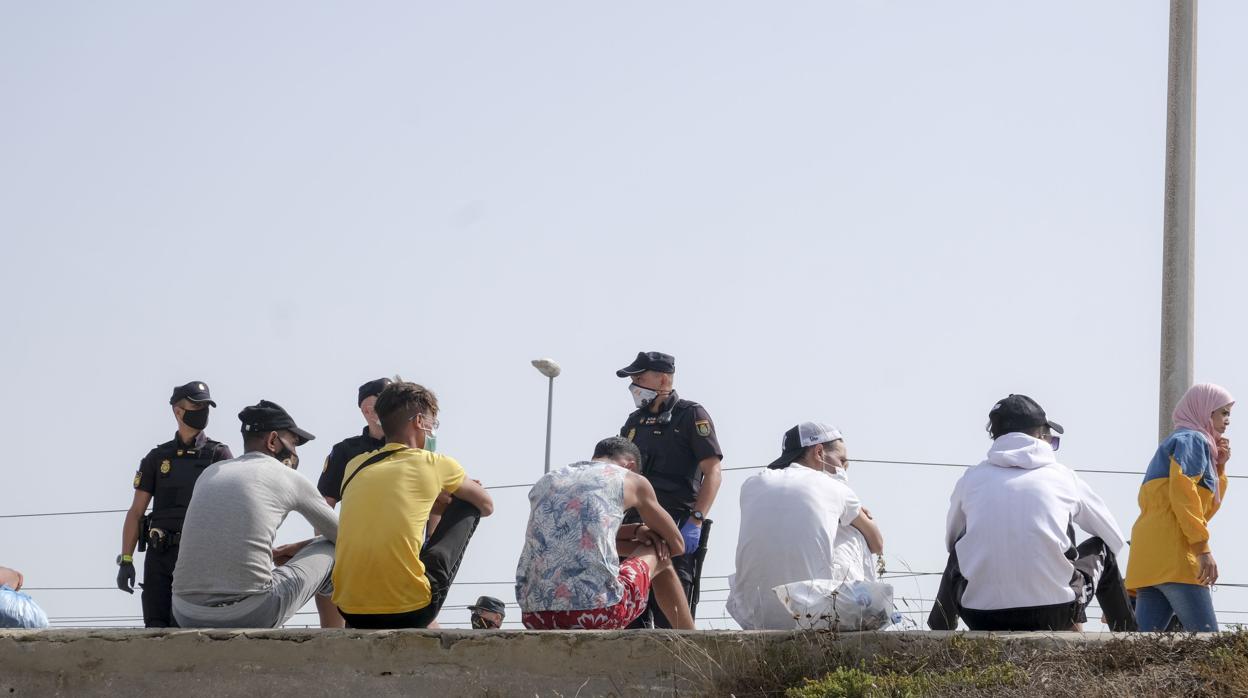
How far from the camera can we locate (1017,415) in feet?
22.2

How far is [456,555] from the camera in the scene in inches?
259

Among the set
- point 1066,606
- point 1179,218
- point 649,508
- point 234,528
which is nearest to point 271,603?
point 234,528

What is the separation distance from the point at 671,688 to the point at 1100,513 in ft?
7.01

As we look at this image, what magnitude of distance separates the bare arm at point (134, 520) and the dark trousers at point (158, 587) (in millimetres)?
424

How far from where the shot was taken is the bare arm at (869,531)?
7.14 meters

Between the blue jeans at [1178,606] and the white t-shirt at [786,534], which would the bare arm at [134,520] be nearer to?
the white t-shirt at [786,534]

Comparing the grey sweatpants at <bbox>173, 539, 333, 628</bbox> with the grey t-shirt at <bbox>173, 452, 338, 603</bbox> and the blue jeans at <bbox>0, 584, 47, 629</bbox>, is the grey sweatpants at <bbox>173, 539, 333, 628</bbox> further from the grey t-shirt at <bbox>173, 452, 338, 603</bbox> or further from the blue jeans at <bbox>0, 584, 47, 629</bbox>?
the blue jeans at <bbox>0, 584, 47, 629</bbox>

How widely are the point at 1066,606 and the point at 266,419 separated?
3.69m

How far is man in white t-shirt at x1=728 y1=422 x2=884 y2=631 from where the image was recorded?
6770 mm

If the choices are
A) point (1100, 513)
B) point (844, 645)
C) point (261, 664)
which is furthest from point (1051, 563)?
point (261, 664)

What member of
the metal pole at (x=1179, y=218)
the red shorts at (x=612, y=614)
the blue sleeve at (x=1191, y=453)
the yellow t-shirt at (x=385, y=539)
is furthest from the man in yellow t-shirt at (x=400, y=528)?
the metal pole at (x=1179, y=218)

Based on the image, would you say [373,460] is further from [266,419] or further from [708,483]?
[708,483]

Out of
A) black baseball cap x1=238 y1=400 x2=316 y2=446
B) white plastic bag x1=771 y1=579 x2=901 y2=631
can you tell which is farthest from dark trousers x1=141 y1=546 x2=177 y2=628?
white plastic bag x1=771 y1=579 x2=901 y2=631

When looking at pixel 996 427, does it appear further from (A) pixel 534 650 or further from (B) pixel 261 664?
(B) pixel 261 664
